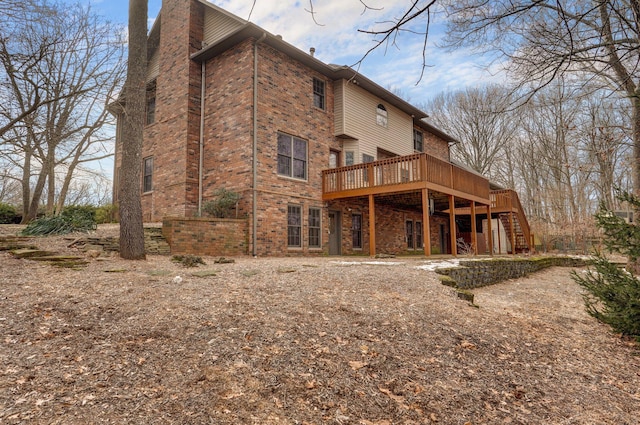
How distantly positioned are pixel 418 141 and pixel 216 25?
1119 cm

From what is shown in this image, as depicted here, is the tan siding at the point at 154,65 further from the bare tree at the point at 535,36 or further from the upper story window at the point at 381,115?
the bare tree at the point at 535,36

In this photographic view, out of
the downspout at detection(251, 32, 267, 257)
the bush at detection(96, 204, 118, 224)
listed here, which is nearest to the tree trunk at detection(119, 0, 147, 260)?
the downspout at detection(251, 32, 267, 257)

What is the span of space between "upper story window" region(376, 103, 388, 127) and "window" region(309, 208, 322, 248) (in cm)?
537

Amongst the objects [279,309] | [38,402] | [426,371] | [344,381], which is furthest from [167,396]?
[426,371]

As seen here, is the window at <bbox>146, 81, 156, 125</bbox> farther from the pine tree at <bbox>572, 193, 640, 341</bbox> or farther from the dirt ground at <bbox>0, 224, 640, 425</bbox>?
the pine tree at <bbox>572, 193, 640, 341</bbox>

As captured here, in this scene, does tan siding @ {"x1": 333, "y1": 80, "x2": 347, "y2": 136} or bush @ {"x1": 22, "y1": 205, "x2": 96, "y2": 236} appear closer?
bush @ {"x1": 22, "y1": 205, "x2": 96, "y2": 236}

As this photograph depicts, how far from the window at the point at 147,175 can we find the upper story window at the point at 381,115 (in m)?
9.28

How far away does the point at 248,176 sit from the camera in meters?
11.8

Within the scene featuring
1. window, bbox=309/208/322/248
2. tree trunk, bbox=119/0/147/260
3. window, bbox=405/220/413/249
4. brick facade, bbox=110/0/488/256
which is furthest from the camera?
window, bbox=405/220/413/249

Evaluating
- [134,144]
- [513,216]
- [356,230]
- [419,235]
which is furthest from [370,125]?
[134,144]

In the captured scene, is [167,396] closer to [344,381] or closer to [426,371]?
[344,381]

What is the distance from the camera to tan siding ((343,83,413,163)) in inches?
591

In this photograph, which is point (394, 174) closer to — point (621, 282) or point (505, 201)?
point (621, 282)

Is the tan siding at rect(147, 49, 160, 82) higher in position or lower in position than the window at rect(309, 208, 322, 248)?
higher
